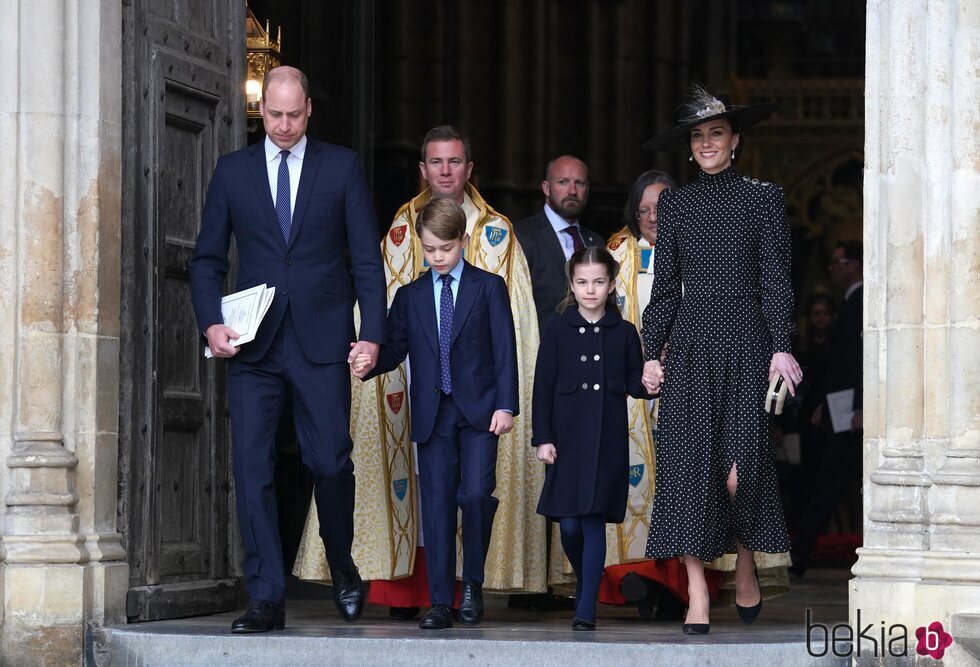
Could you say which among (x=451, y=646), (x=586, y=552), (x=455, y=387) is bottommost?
(x=451, y=646)

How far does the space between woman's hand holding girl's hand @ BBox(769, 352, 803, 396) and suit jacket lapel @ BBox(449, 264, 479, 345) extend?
4.17ft

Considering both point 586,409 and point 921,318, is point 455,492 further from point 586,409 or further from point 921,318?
point 921,318

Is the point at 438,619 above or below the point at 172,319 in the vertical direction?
below

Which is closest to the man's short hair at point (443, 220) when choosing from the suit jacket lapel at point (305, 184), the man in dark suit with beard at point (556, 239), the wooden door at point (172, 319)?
the suit jacket lapel at point (305, 184)

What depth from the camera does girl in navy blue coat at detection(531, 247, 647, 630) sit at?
301 inches

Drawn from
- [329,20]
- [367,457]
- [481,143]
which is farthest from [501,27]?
[367,457]

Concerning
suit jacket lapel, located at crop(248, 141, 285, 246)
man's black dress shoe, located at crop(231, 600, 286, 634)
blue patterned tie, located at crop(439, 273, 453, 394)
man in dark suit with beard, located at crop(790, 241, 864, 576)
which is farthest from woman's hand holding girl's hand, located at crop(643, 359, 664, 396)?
man in dark suit with beard, located at crop(790, 241, 864, 576)

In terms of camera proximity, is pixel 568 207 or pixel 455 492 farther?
pixel 568 207

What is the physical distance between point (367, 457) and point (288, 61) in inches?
147

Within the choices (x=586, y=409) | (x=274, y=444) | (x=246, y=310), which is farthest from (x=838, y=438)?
(x=246, y=310)

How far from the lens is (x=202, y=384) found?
27.6 feet

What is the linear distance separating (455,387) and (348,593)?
3.02ft

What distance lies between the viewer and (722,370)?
7.37 m

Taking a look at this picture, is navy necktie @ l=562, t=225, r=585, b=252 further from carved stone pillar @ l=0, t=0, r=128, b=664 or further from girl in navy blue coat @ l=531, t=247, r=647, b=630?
carved stone pillar @ l=0, t=0, r=128, b=664
